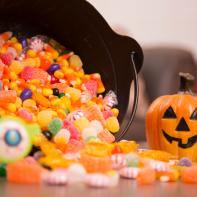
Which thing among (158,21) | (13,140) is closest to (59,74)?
(13,140)

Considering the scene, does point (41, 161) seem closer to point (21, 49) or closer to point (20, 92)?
point (20, 92)

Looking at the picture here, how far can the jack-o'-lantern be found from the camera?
111 cm

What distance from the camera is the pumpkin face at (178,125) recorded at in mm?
1113

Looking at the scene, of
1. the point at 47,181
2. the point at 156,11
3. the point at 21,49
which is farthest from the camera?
the point at 156,11

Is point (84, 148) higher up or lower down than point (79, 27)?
lower down

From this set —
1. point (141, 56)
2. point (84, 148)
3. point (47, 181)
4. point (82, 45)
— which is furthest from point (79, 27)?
point (47, 181)

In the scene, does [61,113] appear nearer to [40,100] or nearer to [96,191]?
[40,100]

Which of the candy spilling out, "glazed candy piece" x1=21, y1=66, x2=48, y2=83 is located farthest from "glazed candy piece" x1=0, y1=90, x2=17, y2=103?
"glazed candy piece" x1=21, y1=66, x2=48, y2=83

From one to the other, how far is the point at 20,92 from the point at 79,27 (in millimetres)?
245

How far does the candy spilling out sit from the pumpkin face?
79 millimetres

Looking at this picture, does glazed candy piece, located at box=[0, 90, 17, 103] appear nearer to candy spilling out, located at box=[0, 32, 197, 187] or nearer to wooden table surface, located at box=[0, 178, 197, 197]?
candy spilling out, located at box=[0, 32, 197, 187]

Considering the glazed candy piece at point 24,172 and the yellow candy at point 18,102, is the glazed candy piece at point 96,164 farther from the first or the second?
the yellow candy at point 18,102

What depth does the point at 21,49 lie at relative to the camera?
1138 millimetres

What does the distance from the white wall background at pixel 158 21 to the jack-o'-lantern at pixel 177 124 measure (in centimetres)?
180
